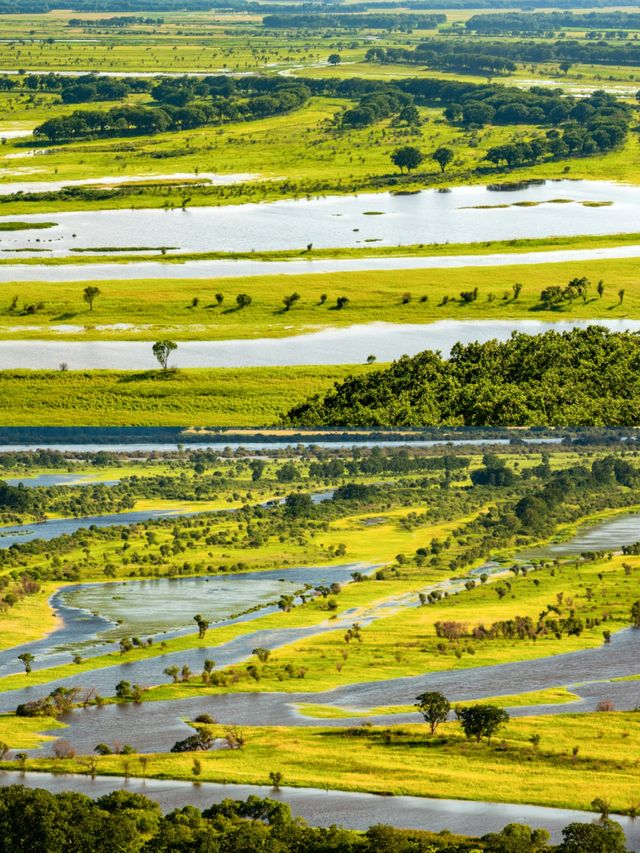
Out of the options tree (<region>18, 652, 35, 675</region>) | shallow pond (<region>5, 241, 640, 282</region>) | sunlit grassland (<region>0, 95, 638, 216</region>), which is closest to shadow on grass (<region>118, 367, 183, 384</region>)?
tree (<region>18, 652, 35, 675</region>)

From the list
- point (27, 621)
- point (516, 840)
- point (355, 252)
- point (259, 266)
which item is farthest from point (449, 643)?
point (355, 252)

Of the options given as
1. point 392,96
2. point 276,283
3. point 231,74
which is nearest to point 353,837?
point 276,283

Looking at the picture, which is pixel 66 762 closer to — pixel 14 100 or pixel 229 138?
pixel 229 138

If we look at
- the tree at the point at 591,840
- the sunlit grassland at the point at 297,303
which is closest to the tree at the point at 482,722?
the tree at the point at 591,840

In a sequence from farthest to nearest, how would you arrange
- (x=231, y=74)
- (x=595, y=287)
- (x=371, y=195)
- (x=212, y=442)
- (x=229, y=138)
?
(x=231, y=74)
(x=229, y=138)
(x=371, y=195)
(x=595, y=287)
(x=212, y=442)

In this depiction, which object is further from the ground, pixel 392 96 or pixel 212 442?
pixel 392 96

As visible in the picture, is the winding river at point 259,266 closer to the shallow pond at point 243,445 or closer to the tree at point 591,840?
the shallow pond at point 243,445

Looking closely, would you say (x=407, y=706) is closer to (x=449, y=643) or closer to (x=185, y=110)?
(x=449, y=643)
